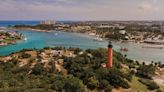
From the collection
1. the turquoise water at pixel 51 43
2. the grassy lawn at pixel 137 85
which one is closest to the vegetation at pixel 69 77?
the grassy lawn at pixel 137 85

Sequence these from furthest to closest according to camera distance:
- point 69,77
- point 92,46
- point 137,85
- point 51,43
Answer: point 51,43 < point 92,46 < point 137,85 < point 69,77

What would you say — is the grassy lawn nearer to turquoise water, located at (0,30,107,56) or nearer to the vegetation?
the vegetation

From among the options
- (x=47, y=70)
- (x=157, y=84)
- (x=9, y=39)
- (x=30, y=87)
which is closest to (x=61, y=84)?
(x=30, y=87)

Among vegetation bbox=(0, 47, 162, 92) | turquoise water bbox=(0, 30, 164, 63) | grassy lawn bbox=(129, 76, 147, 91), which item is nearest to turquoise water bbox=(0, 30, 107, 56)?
turquoise water bbox=(0, 30, 164, 63)

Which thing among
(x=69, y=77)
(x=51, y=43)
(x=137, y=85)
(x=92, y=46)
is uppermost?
(x=69, y=77)

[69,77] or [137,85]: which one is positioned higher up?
[69,77]

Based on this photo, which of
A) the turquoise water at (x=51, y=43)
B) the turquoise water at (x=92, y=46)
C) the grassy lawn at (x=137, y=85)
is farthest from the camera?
the turquoise water at (x=51, y=43)

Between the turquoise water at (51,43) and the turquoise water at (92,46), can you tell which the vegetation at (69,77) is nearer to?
the turquoise water at (92,46)

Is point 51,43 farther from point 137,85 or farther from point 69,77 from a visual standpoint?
point 69,77

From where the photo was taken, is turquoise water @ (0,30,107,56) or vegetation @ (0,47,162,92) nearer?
vegetation @ (0,47,162,92)

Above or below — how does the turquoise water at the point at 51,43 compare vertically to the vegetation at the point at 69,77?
below

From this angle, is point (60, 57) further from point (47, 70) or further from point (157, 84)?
point (157, 84)

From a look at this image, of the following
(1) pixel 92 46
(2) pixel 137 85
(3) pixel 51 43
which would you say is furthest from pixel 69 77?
(3) pixel 51 43

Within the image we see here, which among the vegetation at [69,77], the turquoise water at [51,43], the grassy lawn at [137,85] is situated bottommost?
the turquoise water at [51,43]
